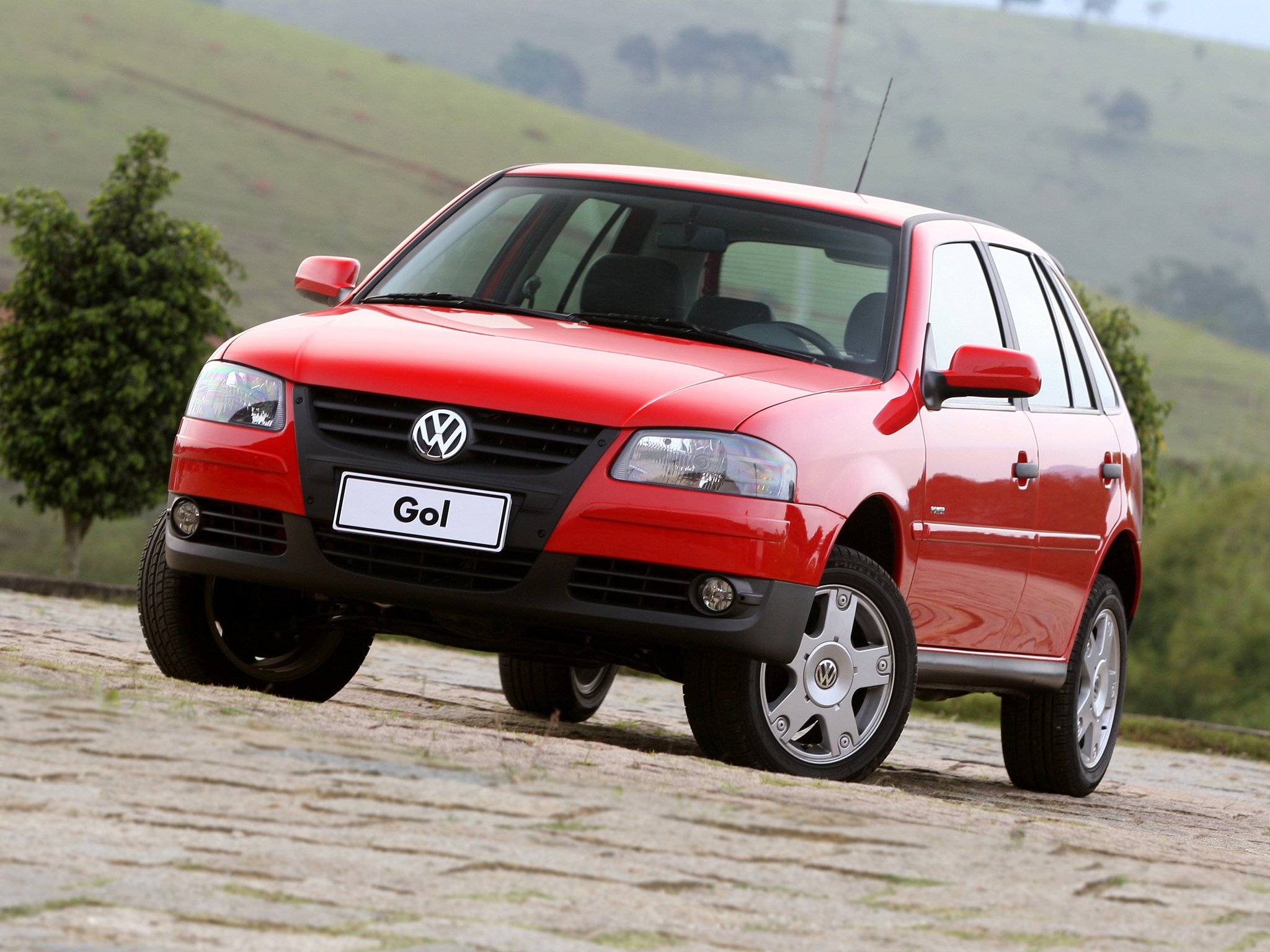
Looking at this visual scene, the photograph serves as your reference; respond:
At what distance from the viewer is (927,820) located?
4.85 metres

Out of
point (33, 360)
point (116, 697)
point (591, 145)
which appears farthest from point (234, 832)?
point (591, 145)

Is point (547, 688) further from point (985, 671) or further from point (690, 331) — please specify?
point (690, 331)

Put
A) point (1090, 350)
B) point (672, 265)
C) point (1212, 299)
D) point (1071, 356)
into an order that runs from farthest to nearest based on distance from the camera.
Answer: point (1212, 299)
point (1090, 350)
point (1071, 356)
point (672, 265)

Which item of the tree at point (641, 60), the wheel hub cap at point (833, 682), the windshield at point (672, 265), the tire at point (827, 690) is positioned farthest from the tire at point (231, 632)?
the tree at point (641, 60)

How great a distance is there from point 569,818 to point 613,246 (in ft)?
10.8

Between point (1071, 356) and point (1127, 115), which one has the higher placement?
point (1127, 115)

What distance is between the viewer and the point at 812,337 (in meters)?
6.60

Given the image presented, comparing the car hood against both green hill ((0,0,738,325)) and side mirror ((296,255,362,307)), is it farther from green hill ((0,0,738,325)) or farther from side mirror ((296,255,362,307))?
green hill ((0,0,738,325))

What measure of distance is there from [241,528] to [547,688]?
2930 mm

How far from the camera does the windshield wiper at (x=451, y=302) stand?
670 cm

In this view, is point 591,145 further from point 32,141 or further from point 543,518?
point 543,518

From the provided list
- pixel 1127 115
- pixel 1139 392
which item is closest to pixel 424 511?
pixel 1139 392

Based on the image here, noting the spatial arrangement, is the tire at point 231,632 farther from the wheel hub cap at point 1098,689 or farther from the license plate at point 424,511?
the wheel hub cap at point 1098,689

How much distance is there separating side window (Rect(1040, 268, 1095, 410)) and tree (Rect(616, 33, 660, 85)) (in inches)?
7416
